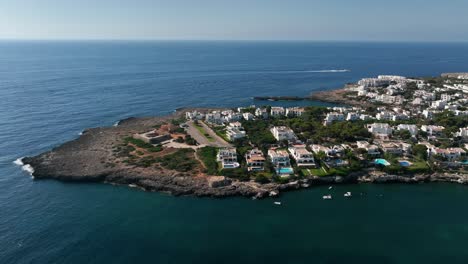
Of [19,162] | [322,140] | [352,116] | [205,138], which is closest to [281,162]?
[322,140]

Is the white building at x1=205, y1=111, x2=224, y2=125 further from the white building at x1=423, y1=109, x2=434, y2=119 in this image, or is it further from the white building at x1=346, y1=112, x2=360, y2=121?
the white building at x1=423, y1=109, x2=434, y2=119

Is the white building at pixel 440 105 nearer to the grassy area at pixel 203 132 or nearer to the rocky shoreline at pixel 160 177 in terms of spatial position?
the rocky shoreline at pixel 160 177

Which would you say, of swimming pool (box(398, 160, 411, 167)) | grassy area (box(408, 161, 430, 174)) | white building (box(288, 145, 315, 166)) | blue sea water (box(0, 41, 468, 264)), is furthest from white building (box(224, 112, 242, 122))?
grassy area (box(408, 161, 430, 174))

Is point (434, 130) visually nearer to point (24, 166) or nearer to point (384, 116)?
point (384, 116)

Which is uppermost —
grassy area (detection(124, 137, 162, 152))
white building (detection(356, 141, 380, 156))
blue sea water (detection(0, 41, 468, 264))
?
white building (detection(356, 141, 380, 156))

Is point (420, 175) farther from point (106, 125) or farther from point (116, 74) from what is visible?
point (116, 74)

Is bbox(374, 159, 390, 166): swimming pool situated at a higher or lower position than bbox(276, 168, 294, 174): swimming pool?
higher
